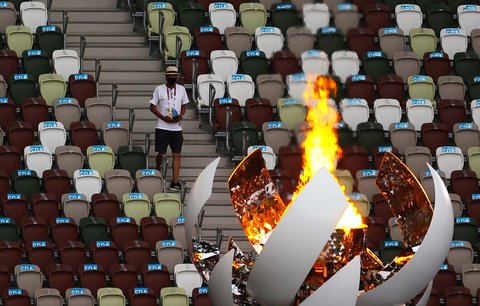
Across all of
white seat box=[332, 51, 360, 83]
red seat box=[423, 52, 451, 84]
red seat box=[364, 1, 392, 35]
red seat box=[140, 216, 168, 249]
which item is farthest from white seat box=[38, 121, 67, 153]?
red seat box=[423, 52, 451, 84]

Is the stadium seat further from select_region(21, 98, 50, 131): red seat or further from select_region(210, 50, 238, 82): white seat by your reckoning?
select_region(21, 98, 50, 131): red seat

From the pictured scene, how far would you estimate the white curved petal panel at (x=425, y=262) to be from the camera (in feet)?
86.4

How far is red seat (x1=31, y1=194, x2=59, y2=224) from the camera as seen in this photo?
32.5 meters

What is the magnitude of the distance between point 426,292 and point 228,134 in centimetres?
770

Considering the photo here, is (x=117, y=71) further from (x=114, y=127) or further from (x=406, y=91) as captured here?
(x=406, y=91)

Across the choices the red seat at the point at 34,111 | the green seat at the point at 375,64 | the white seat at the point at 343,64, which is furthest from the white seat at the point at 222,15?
the white seat at the point at 343,64

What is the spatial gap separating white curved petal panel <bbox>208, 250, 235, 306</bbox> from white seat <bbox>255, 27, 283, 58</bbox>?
Result: 9.41 m

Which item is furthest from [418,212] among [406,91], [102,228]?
[406,91]

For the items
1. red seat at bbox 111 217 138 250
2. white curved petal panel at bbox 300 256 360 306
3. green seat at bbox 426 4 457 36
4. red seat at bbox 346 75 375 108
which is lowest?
white curved petal panel at bbox 300 256 360 306

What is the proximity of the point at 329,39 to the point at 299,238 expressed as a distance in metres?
6.22

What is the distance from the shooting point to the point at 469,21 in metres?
37.0

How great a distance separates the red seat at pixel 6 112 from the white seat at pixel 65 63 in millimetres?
1218

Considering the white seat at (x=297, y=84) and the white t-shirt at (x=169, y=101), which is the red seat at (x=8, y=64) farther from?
the white seat at (x=297, y=84)

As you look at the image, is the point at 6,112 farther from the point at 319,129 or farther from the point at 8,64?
the point at 319,129
